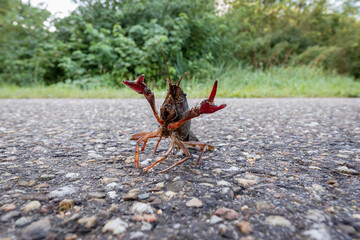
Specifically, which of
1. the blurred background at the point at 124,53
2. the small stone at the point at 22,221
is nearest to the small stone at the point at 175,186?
the small stone at the point at 22,221

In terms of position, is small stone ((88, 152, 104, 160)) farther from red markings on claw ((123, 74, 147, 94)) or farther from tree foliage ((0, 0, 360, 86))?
tree foliage ((0, 0, 360, 86))

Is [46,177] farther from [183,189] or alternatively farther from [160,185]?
[183,189]

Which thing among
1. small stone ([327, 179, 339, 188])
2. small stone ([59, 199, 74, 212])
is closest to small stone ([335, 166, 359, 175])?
small stone ([327, 179, 339, 188])

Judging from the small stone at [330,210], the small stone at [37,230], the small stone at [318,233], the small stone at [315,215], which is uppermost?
the small stone at [330,210]

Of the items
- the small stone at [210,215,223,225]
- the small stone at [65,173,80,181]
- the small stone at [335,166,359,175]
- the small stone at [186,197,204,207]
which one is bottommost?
the small stone at [65,173,80,181]

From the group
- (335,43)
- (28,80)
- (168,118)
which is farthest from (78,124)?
(335,43)

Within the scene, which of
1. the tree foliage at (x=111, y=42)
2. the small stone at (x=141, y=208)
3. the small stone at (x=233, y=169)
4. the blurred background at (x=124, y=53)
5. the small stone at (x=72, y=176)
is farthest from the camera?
the tree foliage at (x=111, y=42)

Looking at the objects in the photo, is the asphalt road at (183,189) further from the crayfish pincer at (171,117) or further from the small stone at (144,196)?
the crayfish pincer at (171,117)
